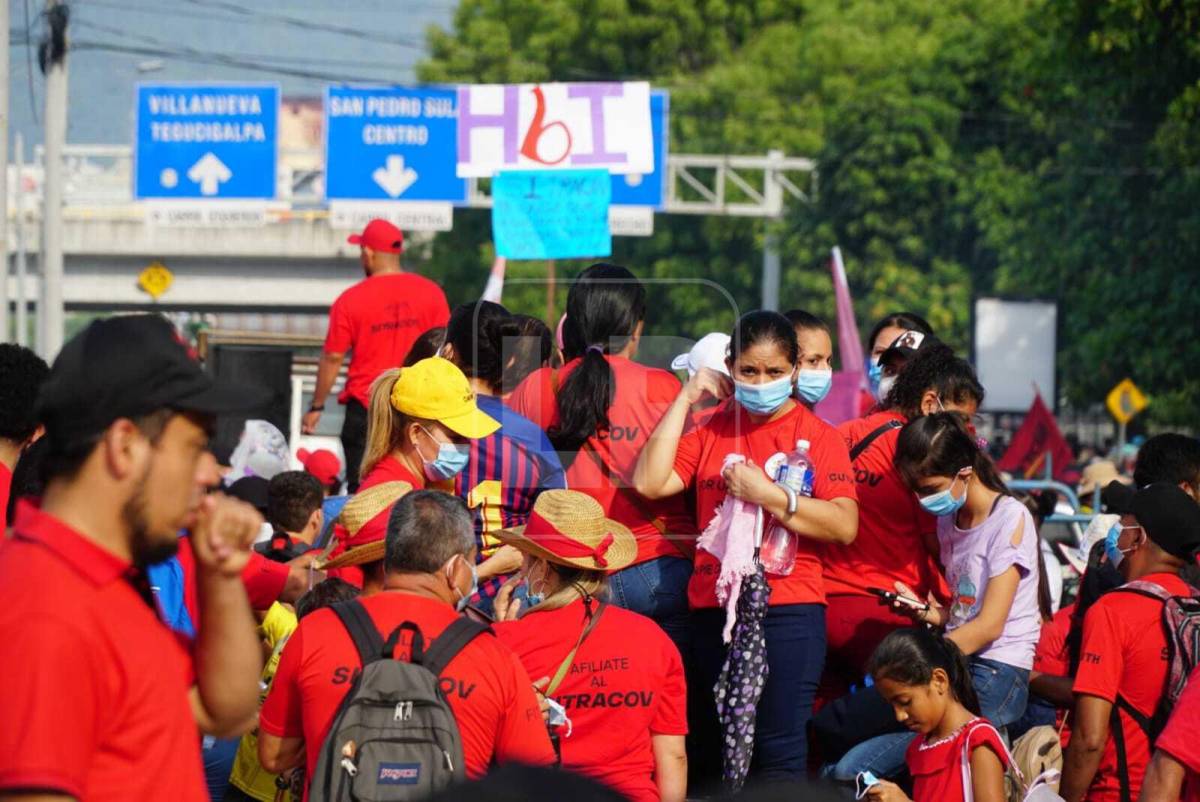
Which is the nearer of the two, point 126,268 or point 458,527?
point 458,527

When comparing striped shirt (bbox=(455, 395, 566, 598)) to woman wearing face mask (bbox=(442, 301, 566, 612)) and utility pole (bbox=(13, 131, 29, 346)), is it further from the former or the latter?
utility pole (bbox=(13, 131, 29, 346))

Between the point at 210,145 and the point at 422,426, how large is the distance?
2228cm

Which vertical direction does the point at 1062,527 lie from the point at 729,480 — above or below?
below

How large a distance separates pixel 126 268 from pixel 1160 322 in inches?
1201

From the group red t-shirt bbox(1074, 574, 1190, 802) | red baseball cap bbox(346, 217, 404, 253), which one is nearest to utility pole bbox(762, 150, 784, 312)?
red baseball cap bbox(346, 217, 404, 253)

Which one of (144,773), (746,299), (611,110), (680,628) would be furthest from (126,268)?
(144,773)

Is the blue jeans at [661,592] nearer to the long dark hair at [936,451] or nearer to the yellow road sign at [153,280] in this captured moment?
the long dark hair at [936,451]

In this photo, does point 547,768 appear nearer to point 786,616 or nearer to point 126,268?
point 786,616

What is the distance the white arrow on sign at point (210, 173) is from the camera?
27.2 metres

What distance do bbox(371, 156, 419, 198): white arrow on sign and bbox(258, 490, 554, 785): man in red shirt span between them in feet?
71.7

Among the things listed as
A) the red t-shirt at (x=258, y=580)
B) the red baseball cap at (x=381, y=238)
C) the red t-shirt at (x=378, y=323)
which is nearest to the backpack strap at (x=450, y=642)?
the red t-shirt at (x=258, y=580)

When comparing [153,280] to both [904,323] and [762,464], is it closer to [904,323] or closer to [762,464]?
[904,323]

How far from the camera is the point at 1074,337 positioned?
29.4 metres

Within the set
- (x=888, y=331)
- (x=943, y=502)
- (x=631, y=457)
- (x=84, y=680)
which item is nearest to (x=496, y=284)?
(x=888, y=331)
